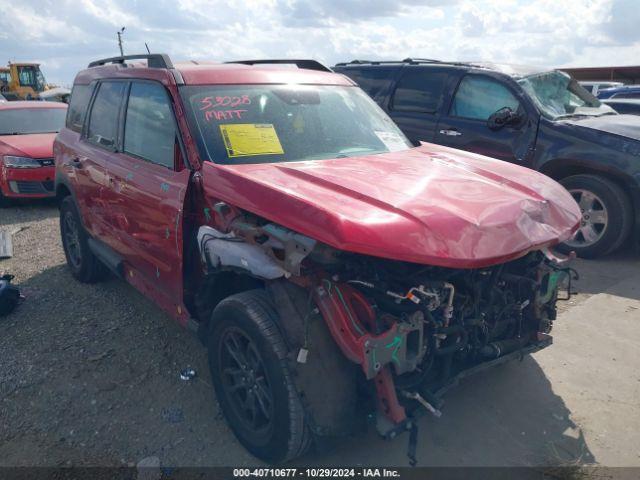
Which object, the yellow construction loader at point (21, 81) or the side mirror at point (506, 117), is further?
the yellow construction loader at point (21, 81)

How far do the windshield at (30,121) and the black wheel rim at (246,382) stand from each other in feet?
25.6

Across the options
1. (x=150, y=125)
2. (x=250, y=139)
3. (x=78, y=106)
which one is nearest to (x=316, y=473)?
(x=250, y=139)

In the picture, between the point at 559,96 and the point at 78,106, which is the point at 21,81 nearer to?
the point at 78,106

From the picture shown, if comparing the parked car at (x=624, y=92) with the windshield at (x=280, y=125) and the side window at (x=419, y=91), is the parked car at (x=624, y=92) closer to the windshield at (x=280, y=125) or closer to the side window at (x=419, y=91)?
the side window at (x=419, y=91)

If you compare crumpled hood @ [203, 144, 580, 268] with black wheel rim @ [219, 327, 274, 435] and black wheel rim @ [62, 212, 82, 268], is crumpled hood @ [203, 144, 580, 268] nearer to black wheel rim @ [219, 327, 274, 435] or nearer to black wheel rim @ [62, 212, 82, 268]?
black wheel rim @ [219, 327, 274, 435]

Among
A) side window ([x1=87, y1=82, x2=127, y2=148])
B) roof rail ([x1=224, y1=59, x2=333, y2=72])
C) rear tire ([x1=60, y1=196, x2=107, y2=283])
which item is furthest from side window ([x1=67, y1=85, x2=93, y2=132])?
roof rail ([x1=224, y1=59, x2=333, y2=72])

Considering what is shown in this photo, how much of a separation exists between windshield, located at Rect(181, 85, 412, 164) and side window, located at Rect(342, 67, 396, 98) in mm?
3335

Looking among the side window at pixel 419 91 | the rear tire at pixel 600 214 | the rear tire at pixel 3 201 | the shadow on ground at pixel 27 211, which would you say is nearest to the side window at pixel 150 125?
the side window at pixel 419 91

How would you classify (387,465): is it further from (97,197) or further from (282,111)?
(97,197)

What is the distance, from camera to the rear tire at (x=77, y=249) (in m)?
5.00

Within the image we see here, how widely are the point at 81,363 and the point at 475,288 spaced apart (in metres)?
2.76

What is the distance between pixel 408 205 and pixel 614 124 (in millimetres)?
4348

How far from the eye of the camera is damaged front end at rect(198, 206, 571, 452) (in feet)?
8.05

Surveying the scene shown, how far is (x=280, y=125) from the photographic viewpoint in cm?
344
